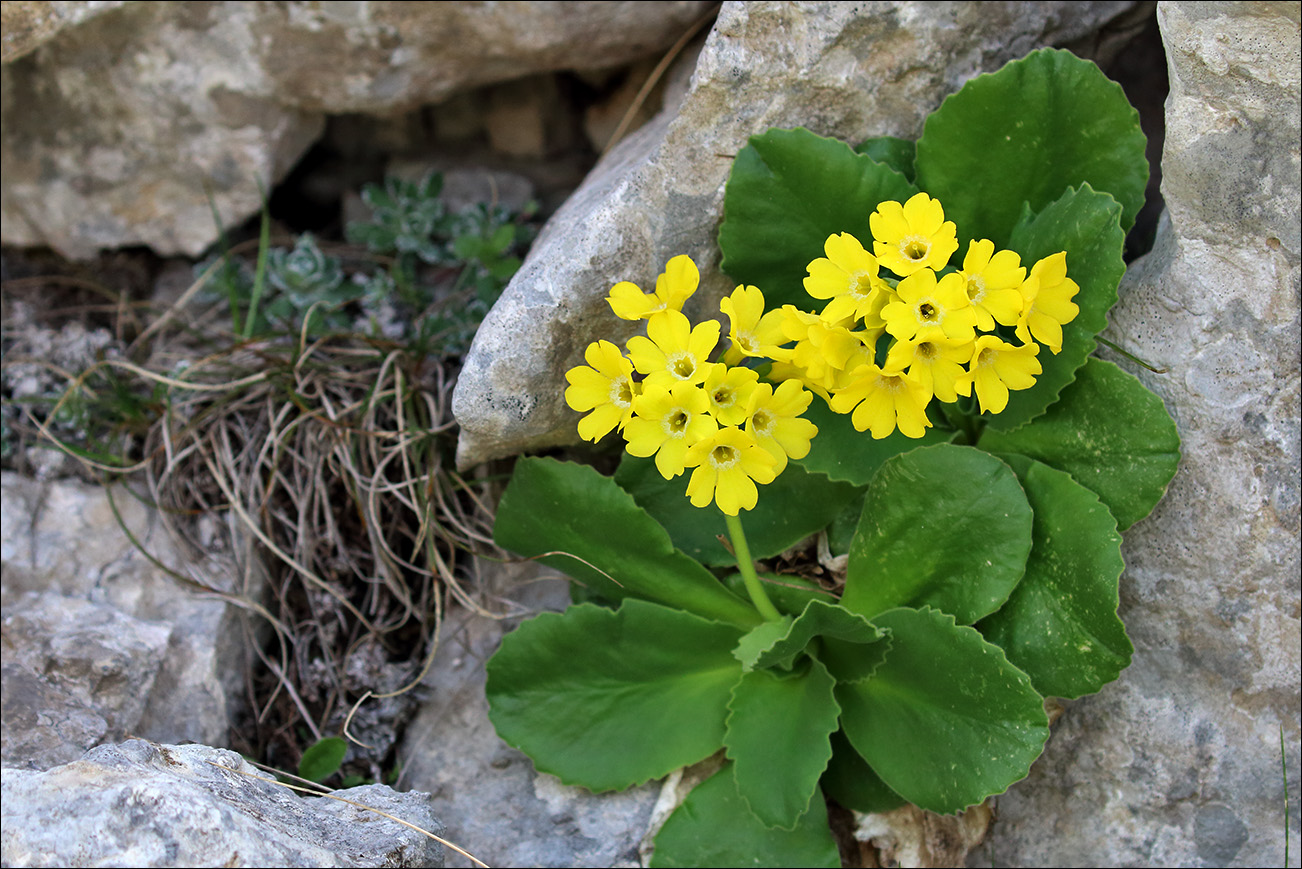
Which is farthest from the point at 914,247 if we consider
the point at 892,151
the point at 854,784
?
the point at 854,784

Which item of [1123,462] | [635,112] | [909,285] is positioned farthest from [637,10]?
[1123,462]

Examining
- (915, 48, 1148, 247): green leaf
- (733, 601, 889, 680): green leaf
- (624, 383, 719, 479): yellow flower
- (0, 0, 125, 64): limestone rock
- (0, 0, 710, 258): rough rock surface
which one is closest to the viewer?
(624, 383, 719, 479): yellow flower

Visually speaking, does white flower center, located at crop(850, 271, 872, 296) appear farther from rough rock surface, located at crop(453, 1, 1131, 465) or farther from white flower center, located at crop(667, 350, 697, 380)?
rough rock surface, located at crop(453, 1, 1131, 465)

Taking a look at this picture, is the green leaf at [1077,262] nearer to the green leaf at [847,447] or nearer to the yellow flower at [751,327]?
the green leaf at [847,447]

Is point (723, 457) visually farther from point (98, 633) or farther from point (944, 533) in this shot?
point (98, 633)

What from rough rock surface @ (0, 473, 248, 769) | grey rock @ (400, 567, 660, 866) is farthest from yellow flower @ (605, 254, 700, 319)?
rough rock surface @ (0, 473, 248, 769)

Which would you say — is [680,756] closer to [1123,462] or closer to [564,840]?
[564,840]
